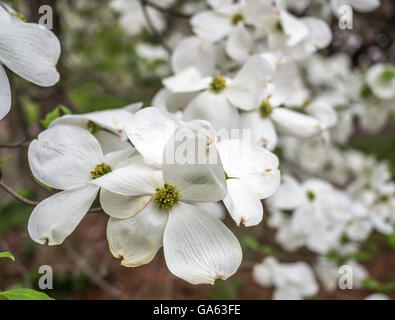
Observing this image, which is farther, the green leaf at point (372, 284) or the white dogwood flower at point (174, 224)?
the green leaf at point (372, 284)

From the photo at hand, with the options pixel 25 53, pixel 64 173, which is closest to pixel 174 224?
pixel 64 173

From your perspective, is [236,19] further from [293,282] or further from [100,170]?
[293,282]

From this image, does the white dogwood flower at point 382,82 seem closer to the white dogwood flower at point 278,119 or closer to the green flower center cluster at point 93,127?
the white dogwood flower at point 278,119

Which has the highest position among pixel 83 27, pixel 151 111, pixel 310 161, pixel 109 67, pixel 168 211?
pixel 83 27

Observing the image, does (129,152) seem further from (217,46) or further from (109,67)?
(109,67)

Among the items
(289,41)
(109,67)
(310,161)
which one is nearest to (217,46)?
(289,41)

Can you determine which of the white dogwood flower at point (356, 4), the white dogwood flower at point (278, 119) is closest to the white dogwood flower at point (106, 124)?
the white dogwood flower at point (278, 119)

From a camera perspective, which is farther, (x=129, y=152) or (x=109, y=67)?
(x=109, y=67)
